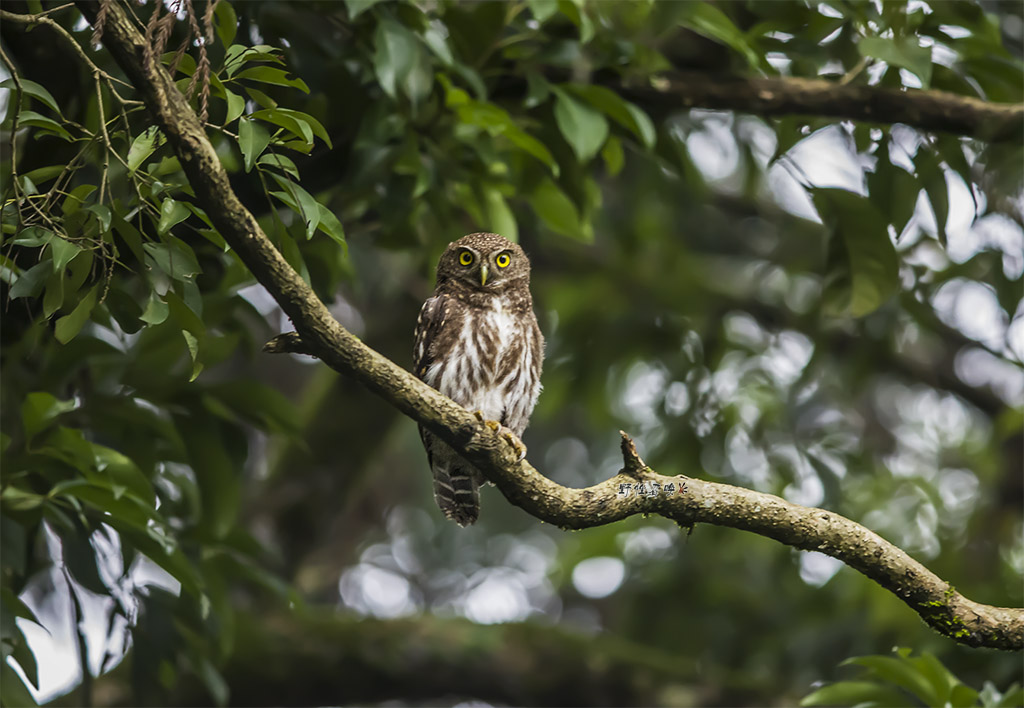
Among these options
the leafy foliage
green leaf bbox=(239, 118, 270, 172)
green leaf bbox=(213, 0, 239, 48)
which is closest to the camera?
green leaf bbox=(239, 118, 270, 172)

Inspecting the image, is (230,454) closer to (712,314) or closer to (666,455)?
(666,455)

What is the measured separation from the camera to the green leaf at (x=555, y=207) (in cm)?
373

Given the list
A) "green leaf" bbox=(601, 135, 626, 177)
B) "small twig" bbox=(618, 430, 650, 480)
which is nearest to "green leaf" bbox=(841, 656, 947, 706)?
"small twig" bbox=(618, 430, 650, 480)

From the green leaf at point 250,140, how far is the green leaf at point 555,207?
1.80m

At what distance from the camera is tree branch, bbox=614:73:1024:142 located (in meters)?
3.70

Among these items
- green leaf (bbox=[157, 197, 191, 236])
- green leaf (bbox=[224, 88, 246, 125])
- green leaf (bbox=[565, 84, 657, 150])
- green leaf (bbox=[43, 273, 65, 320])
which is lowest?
green leaf (bbox=[565, 84, 657, 150])

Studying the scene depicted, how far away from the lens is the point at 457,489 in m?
3.19

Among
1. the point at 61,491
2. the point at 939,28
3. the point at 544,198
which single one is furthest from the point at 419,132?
the point at 939,28

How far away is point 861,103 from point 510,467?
7.33 ft

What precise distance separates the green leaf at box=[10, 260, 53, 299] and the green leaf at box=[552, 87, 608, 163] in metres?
1.58

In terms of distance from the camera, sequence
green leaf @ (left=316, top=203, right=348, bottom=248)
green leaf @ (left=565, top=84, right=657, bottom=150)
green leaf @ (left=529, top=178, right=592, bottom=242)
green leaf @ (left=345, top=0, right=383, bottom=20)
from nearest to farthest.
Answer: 1. green leaf @ (left=316, top=203, right=348, bottom=248)
2. green leaf @ (left=345, top=0, right=383, bottom=20)
3. green leaf @ (left=565, top=84, right=657, bottom=150)
4. green leaf @ (left=529, top=178, right=592, bottom=242)

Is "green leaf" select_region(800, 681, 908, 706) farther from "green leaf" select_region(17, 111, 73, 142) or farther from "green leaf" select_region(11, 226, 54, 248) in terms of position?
"green leaf" select_region(17, 111, 73, 142)

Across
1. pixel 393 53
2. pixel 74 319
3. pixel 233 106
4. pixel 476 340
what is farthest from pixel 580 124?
pixel 74 319

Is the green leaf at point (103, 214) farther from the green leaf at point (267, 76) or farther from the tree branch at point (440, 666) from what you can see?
the tree branch at point (440, 666)
